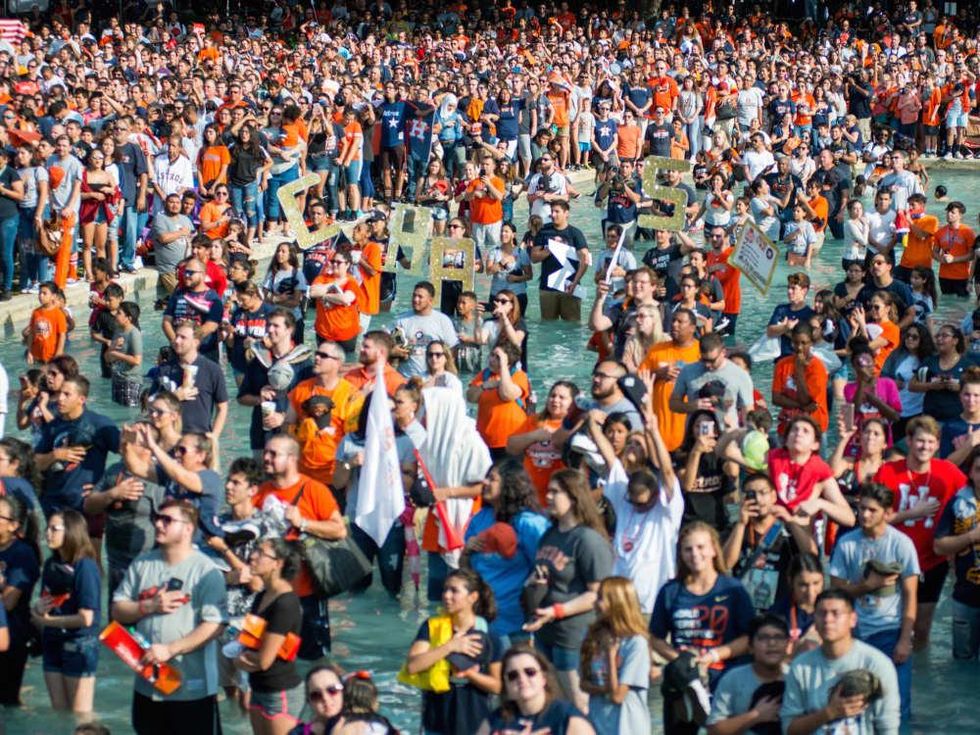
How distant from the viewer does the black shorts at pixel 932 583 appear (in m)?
9.55

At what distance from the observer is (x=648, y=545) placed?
8.93 m

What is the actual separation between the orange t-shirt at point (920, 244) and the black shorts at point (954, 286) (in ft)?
2.84

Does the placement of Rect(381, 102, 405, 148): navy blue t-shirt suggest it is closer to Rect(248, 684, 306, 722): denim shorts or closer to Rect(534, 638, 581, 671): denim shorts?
Rect(534, 638, 581, 671): denim shorts

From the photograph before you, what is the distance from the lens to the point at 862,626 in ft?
28.1

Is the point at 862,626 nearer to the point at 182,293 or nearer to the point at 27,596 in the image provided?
the point at 27,596

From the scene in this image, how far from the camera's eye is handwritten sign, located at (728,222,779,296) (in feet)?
49.7

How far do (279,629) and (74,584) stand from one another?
47.0 inches

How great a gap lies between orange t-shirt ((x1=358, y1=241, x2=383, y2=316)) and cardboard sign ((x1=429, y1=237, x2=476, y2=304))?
0.49 metres

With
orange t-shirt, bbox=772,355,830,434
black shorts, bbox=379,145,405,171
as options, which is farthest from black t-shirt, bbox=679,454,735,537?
black shorts, bbox=379,145,405,171

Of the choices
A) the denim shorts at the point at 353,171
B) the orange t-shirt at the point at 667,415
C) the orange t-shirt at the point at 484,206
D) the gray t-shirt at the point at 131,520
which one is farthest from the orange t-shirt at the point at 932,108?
the gray t-shirt at the point at 131,520

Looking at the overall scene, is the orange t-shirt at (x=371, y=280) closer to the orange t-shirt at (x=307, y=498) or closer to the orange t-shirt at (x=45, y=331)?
the orange t-shirt at (x=45, y=331)

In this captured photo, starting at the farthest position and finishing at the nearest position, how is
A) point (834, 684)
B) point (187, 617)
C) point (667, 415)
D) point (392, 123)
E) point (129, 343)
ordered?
point (392, 123)
point (129, 343)
point (667, 415)
point (187, 617)
point (834, 684)

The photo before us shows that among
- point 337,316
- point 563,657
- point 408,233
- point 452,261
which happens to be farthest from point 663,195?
point 563,657

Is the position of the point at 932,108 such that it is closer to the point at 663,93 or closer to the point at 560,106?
the point at 663,93
